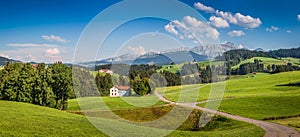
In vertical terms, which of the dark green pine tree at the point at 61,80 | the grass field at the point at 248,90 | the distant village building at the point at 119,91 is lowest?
the distant village building at the point at 119,91

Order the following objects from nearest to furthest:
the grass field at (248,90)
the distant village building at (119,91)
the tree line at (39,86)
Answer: the tree line at (39,86) → the grass field at (248,90) → the distant village building at (119,91)

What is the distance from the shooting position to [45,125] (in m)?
25.6

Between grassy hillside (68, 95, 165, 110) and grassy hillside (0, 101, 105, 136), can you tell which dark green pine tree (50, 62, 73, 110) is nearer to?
grassy hillside (68, 95, 165, 110)

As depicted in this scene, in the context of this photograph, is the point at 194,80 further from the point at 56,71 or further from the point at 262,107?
the point at 56,71

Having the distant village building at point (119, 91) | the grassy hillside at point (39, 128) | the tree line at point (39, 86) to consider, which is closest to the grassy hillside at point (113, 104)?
the tree line at point (39, 86)

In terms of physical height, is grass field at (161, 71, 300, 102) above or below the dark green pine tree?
below

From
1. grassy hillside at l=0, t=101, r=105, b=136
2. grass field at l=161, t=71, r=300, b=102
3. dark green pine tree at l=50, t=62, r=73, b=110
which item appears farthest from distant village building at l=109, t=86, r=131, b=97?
grassy hillside at l=0, t=101, r=105, b=136

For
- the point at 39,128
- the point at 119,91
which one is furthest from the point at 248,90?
the point at 39,128

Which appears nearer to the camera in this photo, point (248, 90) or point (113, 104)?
point (113, 104)

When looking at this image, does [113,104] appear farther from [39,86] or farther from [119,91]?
[119,91]

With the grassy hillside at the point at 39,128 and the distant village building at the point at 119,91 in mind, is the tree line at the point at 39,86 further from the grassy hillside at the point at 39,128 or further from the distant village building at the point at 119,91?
the distant village building at the point at 119,91

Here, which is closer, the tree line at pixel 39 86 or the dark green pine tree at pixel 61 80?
the tree line at pixel 39 86

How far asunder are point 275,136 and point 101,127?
2062 cm

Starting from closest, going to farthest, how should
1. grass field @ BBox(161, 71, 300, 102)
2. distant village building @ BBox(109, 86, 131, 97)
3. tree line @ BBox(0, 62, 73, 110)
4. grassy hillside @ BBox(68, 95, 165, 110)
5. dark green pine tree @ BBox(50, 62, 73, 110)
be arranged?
grassy hillside @ BBox(68, 95, 165, 110), tree line @ BBox(0, 62, 73, 110), dark green pine tree @ BBox(50, 62, 73, 110), grass field @ BBox(161, 71, 300, 102), distant village building @ BBox(109, 86, 131, 97)
